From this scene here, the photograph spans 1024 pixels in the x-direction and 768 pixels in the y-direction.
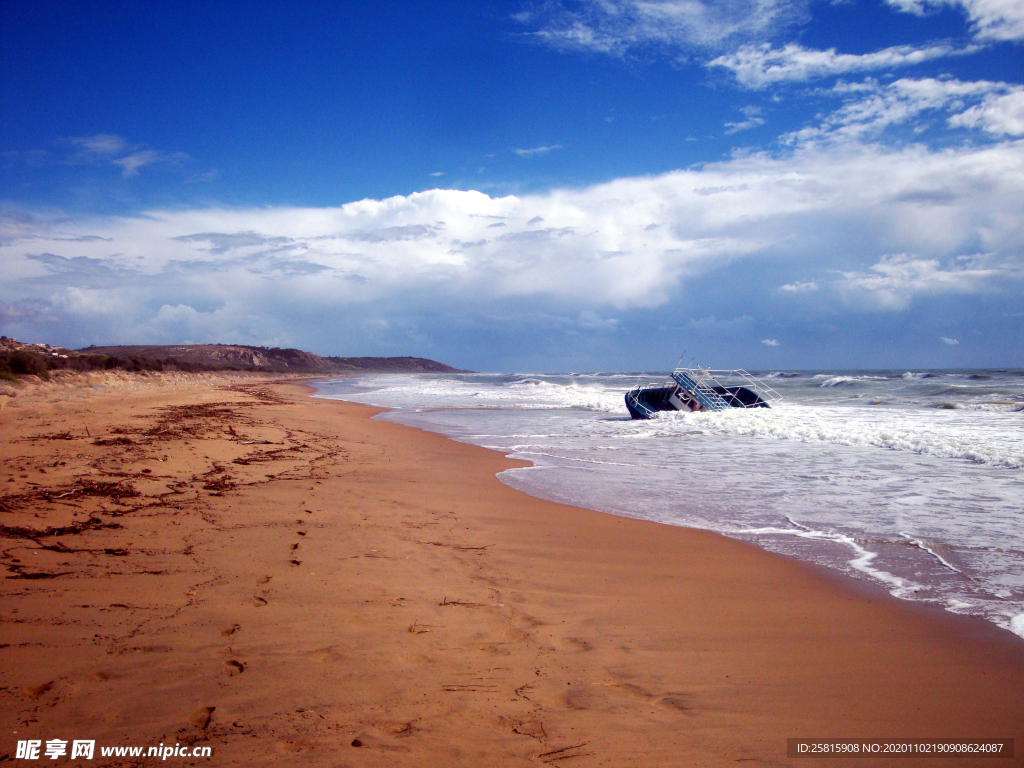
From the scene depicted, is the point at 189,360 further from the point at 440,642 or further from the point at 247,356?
the point at 440,642

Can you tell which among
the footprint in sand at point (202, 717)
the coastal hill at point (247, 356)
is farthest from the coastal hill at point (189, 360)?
the footprint in sand at point (202, 717)

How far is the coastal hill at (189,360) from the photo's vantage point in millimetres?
24478

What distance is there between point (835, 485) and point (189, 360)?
257 feet

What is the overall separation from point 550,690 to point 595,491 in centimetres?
545

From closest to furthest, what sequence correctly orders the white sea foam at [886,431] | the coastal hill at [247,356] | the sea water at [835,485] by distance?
the sea water at [835,485]
the white sea foam at [886,431]
the coastal hill at [247,356]

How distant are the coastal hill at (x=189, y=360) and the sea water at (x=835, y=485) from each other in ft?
61.8

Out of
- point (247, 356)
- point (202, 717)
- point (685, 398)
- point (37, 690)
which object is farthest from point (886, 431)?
point (247, 356)

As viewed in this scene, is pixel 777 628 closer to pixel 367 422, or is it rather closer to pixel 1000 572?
pixel 1000 572

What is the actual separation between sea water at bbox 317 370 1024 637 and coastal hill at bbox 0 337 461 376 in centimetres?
1884

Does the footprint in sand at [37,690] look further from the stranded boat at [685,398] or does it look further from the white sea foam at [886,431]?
the stranded boat at [685,398]

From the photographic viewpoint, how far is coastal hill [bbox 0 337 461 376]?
24478 millimetres

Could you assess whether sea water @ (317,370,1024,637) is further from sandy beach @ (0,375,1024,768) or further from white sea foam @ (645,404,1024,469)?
Result: sandy beach @ (0,375,1024,768)

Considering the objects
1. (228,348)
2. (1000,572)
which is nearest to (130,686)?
(1000,572)

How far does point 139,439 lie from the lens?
9.40 metres
